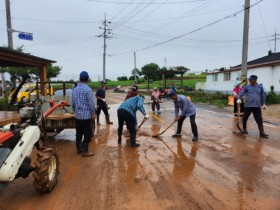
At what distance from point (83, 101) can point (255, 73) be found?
24983mm

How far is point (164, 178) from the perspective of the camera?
18.6ft

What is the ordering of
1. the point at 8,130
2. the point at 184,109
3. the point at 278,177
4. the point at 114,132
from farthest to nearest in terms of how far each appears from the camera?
the point at 114,132 < the point at 184,109 < the point at 278,177 < the point at 8,130

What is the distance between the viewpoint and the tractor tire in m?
4.78

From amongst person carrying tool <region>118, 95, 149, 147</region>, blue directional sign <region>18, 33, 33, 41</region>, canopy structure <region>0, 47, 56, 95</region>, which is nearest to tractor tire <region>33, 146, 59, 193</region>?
person carrying tool <region>118, 95, 149, 147</region>

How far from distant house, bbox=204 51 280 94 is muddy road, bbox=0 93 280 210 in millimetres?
9770

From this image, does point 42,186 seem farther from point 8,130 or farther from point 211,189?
point 211,189

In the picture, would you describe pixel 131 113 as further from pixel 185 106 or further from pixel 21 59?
pixel 21 59

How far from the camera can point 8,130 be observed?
4.95 metres

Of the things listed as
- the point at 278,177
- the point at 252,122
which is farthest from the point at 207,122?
the point at 278,177

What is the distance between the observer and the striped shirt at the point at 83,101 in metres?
7.27

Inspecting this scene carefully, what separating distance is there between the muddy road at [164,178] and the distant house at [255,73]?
9.77m

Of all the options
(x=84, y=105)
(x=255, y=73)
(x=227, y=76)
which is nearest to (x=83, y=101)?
(x=84, y=105)

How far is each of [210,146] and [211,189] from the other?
131 inches

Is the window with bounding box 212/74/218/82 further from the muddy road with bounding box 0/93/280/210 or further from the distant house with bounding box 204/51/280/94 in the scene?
the muddy road with bounding box 0/93/280/210
